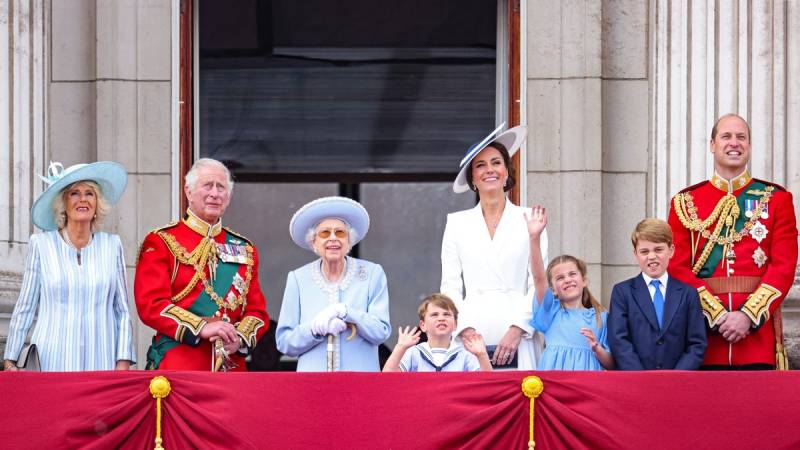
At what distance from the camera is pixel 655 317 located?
7.48 meters

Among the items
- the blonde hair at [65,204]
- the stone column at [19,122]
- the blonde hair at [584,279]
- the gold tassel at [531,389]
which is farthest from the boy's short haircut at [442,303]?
the stone column at [19,122]

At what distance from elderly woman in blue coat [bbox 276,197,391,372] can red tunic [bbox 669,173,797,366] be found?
1518mm

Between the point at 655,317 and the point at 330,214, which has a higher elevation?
the point at 330,214

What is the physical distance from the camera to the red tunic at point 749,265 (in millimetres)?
7715

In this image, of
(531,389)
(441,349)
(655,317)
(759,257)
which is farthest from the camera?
(759,257)

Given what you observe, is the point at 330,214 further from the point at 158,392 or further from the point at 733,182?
the point at 733,182

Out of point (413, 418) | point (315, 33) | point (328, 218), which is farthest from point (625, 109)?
point (413, 418)

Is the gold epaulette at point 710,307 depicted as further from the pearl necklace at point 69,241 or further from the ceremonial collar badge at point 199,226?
the pearl necklace at point 69,241

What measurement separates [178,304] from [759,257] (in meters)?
2.89

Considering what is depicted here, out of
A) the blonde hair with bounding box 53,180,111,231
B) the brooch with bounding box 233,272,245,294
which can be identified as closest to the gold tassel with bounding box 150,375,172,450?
the brooch with bounding box 233,272,245,294

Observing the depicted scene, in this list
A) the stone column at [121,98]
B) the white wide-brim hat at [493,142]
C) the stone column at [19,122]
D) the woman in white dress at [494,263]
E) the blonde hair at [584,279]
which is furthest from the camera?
the stone column at [121,98]

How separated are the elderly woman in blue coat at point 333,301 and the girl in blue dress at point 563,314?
0.78 metres

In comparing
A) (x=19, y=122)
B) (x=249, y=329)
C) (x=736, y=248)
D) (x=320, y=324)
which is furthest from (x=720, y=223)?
(x=19, y=122)

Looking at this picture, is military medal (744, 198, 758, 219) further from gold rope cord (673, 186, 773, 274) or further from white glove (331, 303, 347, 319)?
white glove (331, 303, 347, 319)
